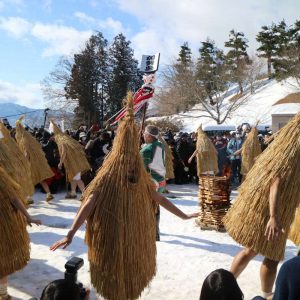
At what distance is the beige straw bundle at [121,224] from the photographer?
120 inches

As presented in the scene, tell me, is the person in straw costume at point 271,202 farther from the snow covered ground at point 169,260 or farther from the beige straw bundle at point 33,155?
the beige straw bundle at point 33,155

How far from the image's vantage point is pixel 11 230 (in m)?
3.42

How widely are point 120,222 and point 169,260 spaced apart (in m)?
2.12

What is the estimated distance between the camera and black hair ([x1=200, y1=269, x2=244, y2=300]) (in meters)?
1.90

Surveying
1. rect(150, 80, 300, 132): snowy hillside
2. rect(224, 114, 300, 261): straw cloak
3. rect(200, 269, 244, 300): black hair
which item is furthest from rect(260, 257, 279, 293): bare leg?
rect(150, 80, 300, 132): snowy hillside

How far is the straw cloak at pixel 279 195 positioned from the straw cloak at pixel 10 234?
6.51 feet

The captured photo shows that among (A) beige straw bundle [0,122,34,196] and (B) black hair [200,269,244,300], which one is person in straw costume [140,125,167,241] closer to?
(A) beige straw bundle [0,122,34,196]

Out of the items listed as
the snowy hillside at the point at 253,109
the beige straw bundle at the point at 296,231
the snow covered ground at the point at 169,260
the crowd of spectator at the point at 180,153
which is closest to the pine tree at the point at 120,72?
the snowy hillside at the point at 253,109

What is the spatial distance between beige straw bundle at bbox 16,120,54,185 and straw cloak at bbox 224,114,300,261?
5.82 metres

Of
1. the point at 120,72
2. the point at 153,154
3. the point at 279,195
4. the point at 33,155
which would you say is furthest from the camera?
the point at 120,72

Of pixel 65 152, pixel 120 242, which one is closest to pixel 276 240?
pixel 120 242

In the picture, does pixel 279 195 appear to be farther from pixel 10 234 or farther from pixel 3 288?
pixel 3 288

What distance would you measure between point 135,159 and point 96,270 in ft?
3.11

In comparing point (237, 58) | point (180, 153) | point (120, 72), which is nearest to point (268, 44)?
point (237, 58)
